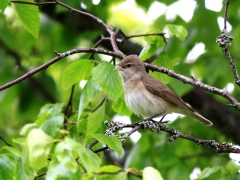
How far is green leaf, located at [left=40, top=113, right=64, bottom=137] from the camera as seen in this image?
4043mm

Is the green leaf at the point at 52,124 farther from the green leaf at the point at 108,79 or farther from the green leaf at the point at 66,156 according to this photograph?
the green leaf at the point at 66,156

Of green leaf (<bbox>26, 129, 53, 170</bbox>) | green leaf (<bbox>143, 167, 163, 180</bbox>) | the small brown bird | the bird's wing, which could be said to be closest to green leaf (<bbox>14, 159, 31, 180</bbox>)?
green leaf (<bbox>26, 129, 53, 170</bbox>)

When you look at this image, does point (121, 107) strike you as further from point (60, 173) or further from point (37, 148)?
point (60, 173)

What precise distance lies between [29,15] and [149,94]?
1621 mm

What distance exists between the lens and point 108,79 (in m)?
3.79

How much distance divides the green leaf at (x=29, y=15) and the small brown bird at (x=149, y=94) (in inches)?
43.7

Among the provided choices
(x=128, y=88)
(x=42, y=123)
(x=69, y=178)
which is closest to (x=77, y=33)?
(x=128, y=88)

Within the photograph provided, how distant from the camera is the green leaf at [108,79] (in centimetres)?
374

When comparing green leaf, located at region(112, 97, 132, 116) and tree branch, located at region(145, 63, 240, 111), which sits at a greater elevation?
tree branch, located at region(145, 63, 240, 111)

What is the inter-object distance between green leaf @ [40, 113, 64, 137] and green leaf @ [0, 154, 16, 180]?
0.60 meters

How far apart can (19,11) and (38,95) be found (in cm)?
369

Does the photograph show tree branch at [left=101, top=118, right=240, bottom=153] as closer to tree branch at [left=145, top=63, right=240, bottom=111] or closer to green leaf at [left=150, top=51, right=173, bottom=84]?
tree branch at [left=145, top=63, right=240, bottom=111]

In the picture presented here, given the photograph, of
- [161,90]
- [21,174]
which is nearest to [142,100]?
[161,90]

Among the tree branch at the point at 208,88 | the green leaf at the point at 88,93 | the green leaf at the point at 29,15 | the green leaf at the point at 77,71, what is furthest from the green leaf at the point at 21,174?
the green leaf at the point at 29,15
